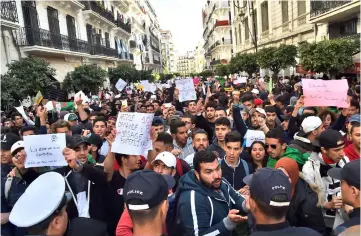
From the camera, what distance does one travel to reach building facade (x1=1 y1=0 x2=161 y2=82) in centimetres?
1386

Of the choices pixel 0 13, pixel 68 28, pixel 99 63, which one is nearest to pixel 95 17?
pixel 99 63

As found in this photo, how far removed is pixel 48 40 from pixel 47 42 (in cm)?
24

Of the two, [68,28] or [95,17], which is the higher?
[95,17]

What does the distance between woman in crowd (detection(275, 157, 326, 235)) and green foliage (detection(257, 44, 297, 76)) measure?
1953 centimetres

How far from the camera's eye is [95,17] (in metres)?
27.0

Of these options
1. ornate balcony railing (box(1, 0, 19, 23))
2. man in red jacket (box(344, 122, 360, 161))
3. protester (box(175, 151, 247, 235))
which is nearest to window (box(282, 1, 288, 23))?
ornate balcony railing (box(1, 0, 19, 23))

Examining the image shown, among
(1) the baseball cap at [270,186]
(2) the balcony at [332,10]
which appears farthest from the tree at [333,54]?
(1) the baseball cap at [270,186]

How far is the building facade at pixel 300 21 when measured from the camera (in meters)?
18.1

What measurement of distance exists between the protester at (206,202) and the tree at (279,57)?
64.8ft

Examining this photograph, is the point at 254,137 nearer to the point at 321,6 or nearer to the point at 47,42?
the point at 47,42

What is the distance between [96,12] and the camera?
2670 centimetres

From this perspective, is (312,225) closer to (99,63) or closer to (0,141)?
(0,141)

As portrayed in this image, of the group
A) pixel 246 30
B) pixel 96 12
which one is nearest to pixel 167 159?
pixel 96 12

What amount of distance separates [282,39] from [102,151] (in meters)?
28.4
